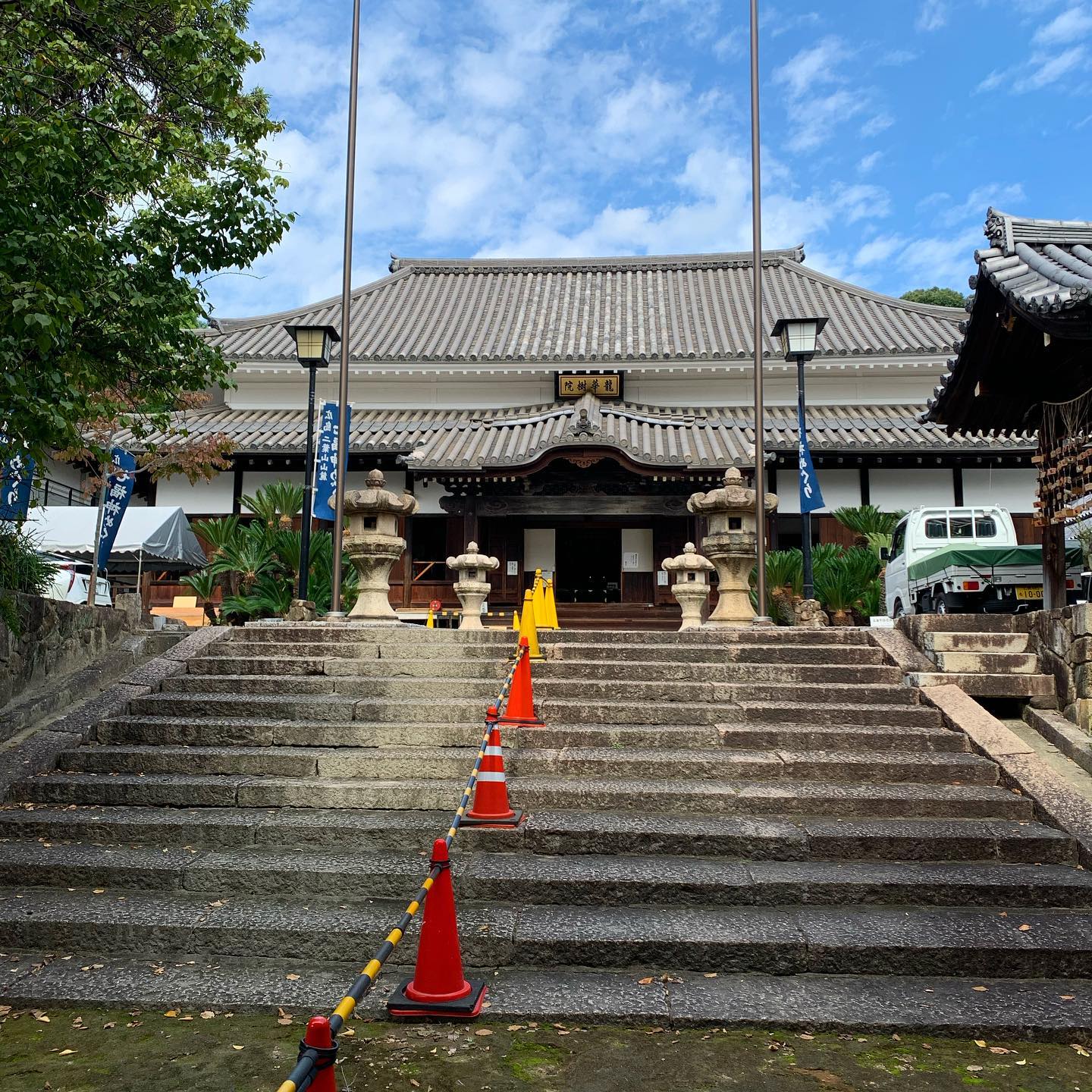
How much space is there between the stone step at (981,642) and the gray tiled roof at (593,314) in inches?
530

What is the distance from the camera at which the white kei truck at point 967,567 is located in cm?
1001

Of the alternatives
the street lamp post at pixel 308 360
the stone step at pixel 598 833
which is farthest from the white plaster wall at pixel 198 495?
the stone step at pixel 598 833

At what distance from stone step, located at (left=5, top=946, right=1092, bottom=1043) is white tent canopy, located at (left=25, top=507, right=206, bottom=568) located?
464 inches

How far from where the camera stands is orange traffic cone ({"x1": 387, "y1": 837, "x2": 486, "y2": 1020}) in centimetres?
367

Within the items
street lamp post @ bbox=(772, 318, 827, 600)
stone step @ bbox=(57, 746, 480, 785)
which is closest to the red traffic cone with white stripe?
stone step @ bbox=(57, 746, 480, 785)

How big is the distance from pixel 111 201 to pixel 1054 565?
906 centimetres

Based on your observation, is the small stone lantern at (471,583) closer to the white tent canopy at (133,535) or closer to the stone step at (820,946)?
the white tent canopy at (133,535)

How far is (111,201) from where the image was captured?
6.82m

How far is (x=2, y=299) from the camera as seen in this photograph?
5047 millimetres

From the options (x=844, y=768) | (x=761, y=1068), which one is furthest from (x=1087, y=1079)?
(x=844, y=768)

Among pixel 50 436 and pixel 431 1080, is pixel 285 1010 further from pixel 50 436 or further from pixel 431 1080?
pixel 50 436

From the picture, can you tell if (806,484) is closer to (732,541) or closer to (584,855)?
(732,541)

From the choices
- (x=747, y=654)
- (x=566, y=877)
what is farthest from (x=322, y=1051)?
(x=747, y=654)

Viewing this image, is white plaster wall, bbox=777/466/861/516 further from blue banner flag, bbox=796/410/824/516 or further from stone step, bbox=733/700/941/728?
stone step, bbox=733/700/941/728
